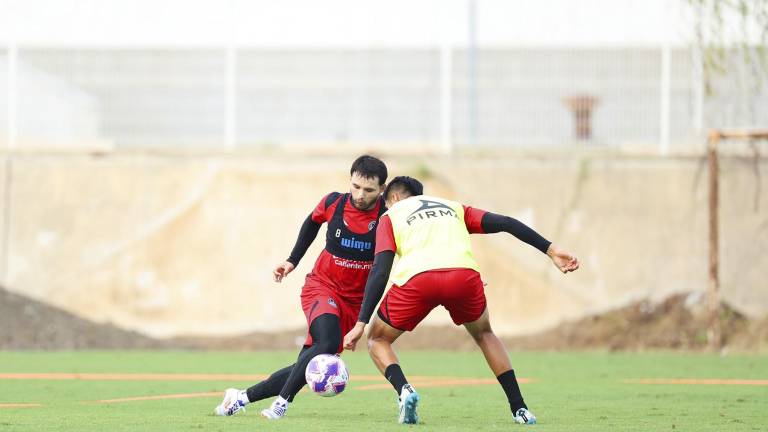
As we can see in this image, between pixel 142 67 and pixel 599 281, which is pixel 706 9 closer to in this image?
pixel 599 281

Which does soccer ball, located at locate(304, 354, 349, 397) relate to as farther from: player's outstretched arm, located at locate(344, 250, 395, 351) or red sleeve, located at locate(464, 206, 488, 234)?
red sleeve, located at locate(464, 206, 488, 234)

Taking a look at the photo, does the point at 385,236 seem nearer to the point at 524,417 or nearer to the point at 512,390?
the point at 512,390

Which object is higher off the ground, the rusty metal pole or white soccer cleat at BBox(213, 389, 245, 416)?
the rusty metal pole

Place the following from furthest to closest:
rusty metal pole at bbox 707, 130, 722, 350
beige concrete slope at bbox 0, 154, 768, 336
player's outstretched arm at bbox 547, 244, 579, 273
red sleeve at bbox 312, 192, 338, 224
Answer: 1. beige concrete slope at bbox 0, 154, 768, 336
2. rusty metal pole at bbox 707, 130, 722, 350
3. red sleeve at bbox 312, 192, 338, 224
4. player's outstretched arm at bbox 547, 244, 579, 273

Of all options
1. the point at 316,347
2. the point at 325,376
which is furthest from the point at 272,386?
the point at 325,376

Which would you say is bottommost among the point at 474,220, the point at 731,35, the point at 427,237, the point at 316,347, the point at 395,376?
the point at 395,376

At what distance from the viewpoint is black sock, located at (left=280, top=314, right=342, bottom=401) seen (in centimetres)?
973

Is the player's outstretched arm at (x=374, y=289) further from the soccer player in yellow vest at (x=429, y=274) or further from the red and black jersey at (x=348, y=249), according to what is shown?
the red and black jersey at (x=348, y=249)

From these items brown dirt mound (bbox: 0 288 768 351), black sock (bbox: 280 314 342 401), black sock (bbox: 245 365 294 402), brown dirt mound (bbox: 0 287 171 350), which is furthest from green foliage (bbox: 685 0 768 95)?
black sock (bbox: 245 365 294 402)

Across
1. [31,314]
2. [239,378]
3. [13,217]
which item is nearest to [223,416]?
[239,378]

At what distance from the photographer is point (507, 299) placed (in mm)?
23062

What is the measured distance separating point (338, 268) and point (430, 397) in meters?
2.53

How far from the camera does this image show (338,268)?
10344mm

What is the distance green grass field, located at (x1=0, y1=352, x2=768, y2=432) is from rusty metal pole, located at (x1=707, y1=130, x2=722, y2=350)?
1.17m
